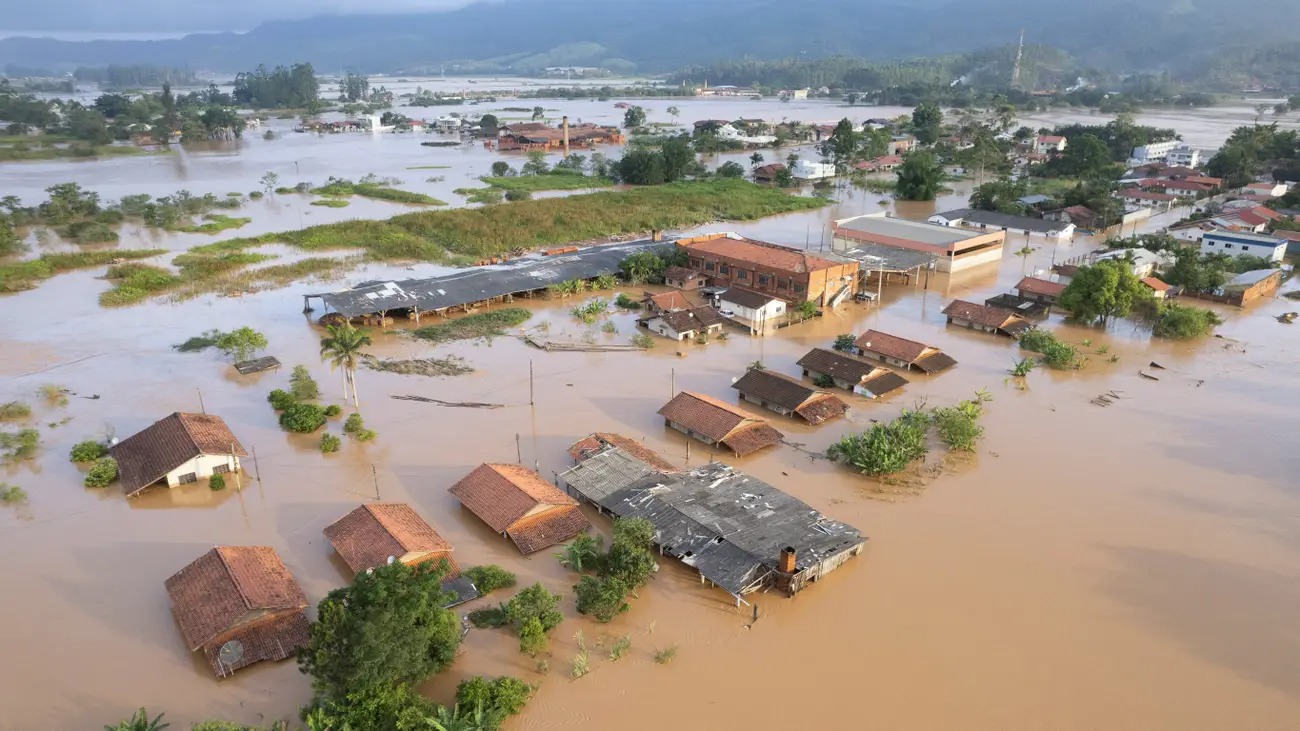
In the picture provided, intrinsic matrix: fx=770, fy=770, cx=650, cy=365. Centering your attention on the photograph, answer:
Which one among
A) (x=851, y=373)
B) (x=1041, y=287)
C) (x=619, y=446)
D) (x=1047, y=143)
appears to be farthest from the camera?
(x=1047, y=143)

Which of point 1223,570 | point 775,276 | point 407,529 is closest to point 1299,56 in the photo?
point 775,276

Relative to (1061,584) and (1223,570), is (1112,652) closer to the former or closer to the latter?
(1061,584)

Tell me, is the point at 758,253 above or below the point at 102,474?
above

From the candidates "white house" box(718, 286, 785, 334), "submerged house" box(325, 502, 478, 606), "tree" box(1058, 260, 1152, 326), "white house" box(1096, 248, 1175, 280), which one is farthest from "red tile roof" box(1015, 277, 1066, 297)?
"submerged house" box(325, 502, 478, 606)

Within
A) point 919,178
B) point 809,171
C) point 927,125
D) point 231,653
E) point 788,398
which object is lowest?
point 231,653

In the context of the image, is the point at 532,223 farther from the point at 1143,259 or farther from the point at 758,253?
the point at 1143,259

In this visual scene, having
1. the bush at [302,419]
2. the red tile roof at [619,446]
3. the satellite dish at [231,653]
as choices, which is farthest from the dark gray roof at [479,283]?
Answer: the satellite dish at [231,653]

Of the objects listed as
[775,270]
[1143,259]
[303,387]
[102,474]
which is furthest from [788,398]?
[1143,259]

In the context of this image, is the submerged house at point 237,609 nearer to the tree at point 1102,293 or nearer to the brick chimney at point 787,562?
the brick chimney at point 787,562

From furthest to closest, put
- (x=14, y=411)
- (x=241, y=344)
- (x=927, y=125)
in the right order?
(x=927, y=125)
(x=241, y=344)
(x=14, y=411)
